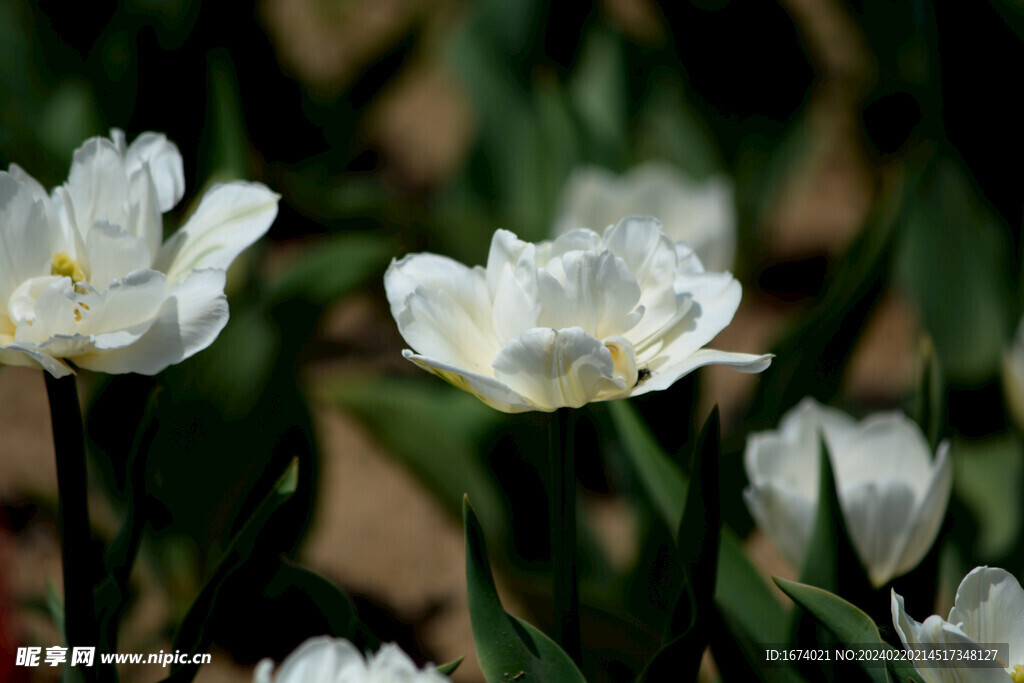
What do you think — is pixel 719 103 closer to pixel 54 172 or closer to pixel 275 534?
pixel 54 172

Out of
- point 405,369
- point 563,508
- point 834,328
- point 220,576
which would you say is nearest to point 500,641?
point 563,508

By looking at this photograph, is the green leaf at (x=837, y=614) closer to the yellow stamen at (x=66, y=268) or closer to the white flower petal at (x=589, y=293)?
the white flower petal at (x=589, y=293)

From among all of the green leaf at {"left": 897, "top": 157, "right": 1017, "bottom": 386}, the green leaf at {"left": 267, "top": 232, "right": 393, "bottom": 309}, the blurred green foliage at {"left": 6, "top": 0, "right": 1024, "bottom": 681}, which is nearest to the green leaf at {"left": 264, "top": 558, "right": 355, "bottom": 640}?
→ the blurred green foliage at {"left": 6, "top": 0, "right": 1024, "bottom": 681}

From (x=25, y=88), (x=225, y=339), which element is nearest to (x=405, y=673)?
(x=225, y=339)

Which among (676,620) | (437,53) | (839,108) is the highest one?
(437,53)

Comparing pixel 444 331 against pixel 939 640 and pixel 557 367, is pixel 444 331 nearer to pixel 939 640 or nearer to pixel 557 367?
pixel 557 367
